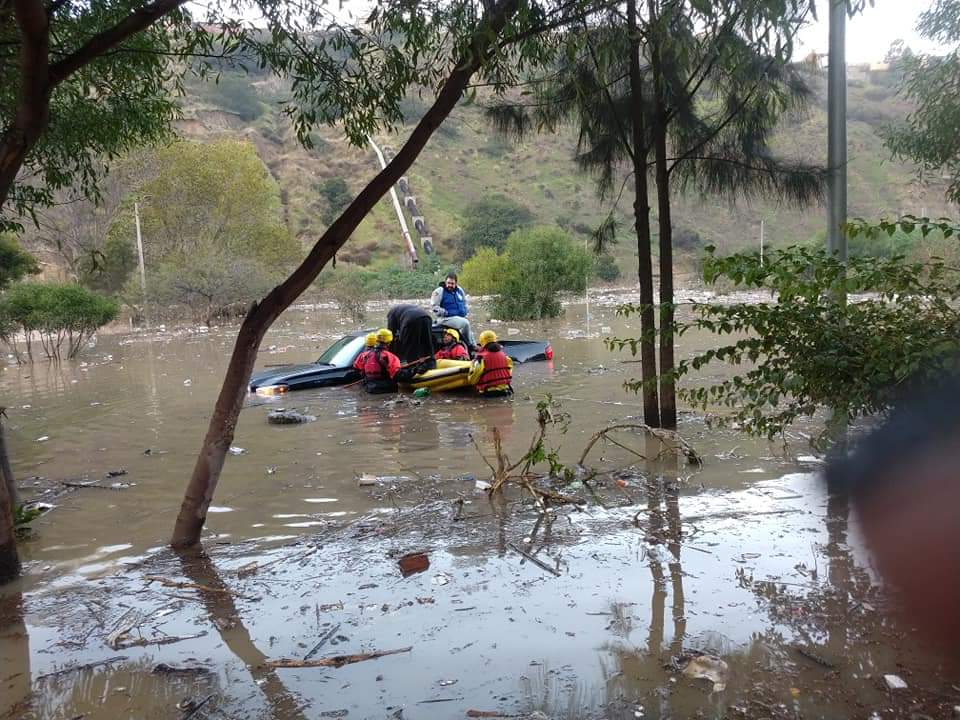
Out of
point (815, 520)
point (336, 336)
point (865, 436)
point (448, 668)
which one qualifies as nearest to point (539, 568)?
point (448, 668)

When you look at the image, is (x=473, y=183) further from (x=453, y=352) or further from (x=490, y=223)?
(x=453, y=352)

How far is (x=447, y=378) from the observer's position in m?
13.3

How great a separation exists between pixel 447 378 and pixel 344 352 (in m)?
2.89

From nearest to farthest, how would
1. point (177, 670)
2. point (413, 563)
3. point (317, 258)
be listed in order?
point (177, 670) < point (317, 258) < point (413, 563)

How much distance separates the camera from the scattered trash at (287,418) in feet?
37.0

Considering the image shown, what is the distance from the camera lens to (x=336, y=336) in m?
27.1

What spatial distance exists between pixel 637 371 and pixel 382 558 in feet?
37.4

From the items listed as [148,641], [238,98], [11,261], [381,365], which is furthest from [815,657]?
[238,98]

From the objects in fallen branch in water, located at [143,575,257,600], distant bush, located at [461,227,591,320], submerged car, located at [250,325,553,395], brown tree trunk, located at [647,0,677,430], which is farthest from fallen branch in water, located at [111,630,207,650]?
distant bush, located at [461,227,591,320]

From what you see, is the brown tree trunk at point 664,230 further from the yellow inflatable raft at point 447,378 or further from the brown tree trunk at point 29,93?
the brown tree trunk at point 29,93

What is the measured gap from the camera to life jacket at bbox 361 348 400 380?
529 inches

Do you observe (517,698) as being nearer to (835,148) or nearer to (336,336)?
(835,148)

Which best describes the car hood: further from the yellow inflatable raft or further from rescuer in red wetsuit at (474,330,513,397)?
rescuer in red wetsuit at (474,330,513,397)

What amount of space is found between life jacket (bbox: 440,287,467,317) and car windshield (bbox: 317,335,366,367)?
1.65 m
